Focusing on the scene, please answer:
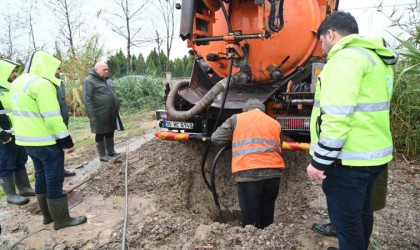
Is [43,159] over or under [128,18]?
under

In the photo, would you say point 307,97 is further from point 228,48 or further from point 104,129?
point 104,129

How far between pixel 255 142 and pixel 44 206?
2.40 m

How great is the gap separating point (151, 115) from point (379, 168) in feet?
30.9

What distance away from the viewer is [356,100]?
2062 mm

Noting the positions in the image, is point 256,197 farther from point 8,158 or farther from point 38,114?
point 8,158

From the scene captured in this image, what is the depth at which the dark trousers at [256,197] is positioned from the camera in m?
3.38

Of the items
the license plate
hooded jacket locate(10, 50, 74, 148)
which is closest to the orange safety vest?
the license plate

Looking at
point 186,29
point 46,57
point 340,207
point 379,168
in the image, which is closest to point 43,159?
point 46,57

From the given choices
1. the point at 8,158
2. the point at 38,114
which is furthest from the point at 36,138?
the point at 8,158

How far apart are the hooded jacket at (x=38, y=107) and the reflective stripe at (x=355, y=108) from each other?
259cm

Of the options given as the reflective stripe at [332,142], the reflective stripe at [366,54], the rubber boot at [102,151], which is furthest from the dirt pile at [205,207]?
the reflective stripe at [366,54]

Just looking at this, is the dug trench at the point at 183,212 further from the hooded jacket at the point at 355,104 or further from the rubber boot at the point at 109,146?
the hooded jacket at the point at 355,104

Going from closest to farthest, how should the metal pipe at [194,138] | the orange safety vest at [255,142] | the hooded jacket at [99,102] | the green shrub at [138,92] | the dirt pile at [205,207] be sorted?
the dirt pile at [205,207] < the orange safety vest at [255,142] < the metal pipe at [194,138] < the hooded jacket at [99,102] < the green shrub at [138,92]

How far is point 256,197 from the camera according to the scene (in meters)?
3.41
